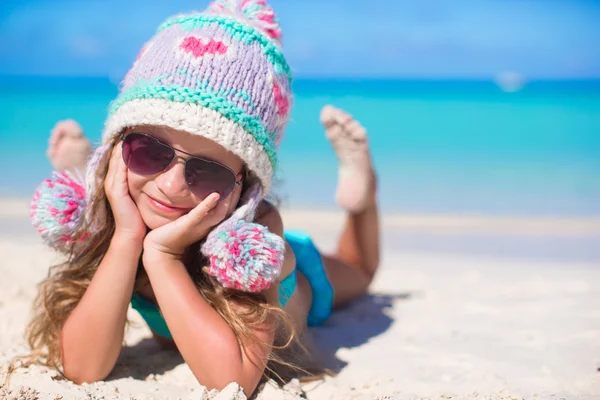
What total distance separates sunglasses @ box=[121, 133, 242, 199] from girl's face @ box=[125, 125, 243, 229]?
2 cm

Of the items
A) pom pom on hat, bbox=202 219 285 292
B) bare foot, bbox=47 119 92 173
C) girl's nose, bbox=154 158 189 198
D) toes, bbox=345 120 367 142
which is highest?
toes, bbox=345 120 367 142

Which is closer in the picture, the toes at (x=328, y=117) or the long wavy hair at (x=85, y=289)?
the long wavy hair at (x=85, y=289)

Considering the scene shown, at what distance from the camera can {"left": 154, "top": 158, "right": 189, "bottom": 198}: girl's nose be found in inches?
85.3

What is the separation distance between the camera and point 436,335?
3139 mm

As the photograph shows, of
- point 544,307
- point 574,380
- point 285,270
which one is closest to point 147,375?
point 285,270

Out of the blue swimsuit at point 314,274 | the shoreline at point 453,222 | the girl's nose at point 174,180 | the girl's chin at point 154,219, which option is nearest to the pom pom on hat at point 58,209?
the girl's chin at point 154,219

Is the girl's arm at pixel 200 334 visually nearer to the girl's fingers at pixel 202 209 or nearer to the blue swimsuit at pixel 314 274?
the girl's fingers at pixel 202 209

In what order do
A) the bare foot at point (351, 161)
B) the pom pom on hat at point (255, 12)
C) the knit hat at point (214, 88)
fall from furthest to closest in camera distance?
1. the bare foot at point (351, 161)
2. the pom pom on hat at point (255, 12)
3. the knit hat at point (214, 88)

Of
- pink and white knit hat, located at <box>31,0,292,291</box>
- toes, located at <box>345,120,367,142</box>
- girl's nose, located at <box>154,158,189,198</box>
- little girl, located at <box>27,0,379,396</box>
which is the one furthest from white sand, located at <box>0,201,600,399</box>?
toes, located at <box>345,120,367,142</box>

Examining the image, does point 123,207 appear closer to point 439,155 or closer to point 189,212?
point 189,212

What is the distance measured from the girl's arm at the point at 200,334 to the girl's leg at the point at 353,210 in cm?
135

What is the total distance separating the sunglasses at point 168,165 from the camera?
216 centimetres

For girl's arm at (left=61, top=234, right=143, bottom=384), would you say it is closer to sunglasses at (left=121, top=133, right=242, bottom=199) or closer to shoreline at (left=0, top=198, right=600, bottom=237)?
sunglasses at (left=121, top=133, right=242, bottom=199)

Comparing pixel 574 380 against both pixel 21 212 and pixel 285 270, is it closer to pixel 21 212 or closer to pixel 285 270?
pixel 285 270
